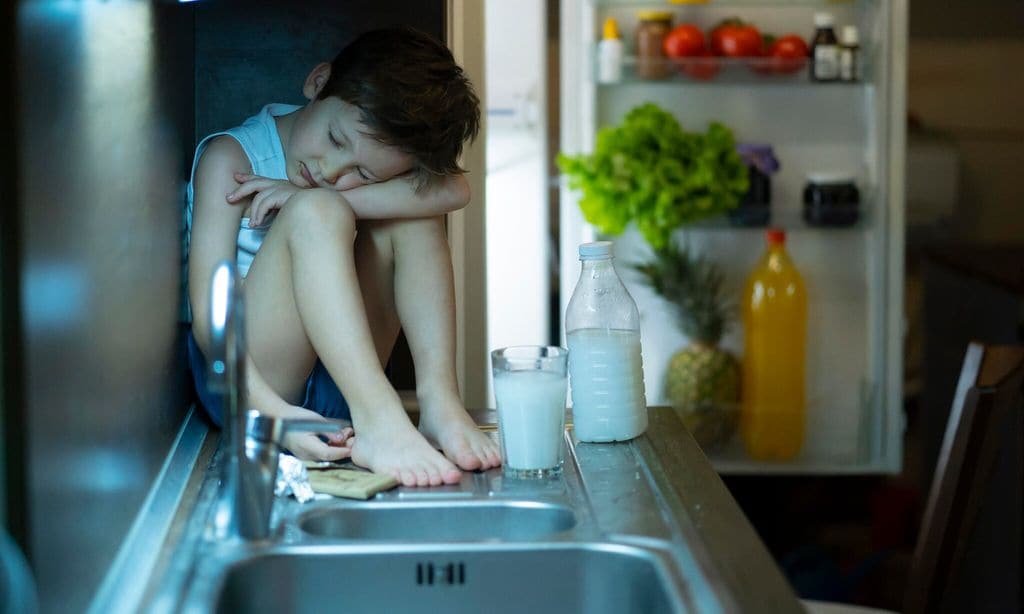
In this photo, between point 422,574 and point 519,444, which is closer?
point 422,574

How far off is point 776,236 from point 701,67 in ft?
1.24

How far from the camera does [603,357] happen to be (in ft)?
3.99

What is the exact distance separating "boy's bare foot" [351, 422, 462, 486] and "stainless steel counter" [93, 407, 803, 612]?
19 mm

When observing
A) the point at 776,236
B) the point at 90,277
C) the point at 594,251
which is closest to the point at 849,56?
the point at 776,236

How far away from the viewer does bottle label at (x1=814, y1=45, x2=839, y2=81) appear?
2666 millimetres

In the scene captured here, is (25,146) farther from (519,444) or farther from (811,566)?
(811,566)

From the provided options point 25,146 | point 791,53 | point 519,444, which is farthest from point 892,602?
point 25,146

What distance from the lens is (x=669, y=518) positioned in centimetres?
98

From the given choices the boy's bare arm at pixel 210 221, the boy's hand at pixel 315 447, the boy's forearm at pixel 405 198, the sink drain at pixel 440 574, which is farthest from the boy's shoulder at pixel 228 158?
the sink drain at pixel 440 574

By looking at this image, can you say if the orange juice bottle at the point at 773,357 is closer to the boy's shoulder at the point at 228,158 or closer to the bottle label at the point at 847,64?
the bottle label at the point at 847,64

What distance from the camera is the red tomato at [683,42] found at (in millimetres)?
2678

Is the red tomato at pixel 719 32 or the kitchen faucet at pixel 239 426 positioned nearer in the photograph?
the kitchen faucet at pixel 239 426

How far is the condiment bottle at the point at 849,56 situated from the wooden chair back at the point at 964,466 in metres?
1.32

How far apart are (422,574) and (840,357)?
208cm
